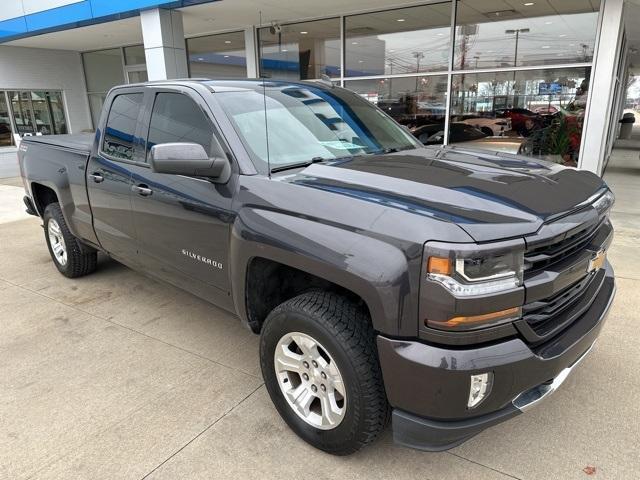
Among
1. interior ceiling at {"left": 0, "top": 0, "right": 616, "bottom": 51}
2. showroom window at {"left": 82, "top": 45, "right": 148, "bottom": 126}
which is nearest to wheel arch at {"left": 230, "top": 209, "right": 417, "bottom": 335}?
interior ceiling at {"left": 0, "top": 0, "right": 616, "bottom": 51}

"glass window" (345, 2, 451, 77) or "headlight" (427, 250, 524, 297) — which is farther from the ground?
"glass window" (345, 2, 451, 77)

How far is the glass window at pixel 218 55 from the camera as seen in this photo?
42.4 feet

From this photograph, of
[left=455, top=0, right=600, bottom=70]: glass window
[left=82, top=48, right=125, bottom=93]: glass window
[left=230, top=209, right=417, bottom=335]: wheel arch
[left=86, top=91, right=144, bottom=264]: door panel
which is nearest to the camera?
[left=230, top=209, right=417, bottom=335]: wheel arch

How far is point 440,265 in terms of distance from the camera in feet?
6.29

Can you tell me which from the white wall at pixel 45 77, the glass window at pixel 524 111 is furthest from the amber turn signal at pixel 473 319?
the white wall at pixel 45 77

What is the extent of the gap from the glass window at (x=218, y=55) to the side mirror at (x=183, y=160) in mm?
10644

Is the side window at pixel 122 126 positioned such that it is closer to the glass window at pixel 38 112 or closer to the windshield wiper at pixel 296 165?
the windshield wiper at pixel 296 165

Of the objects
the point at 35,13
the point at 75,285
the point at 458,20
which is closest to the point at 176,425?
the point at 75,285

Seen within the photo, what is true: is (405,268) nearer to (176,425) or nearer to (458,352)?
(458,352)

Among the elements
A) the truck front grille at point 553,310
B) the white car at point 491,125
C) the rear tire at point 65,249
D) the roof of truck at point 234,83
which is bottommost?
the rear tire at point 65,249

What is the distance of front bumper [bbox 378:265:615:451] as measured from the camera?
196 centimetres

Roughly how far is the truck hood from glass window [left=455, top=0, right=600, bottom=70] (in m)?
6.61

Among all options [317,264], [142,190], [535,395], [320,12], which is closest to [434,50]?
[320,12]

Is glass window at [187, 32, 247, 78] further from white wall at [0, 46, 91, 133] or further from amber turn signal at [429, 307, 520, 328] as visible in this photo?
amber turn signal at [429, 307, 520, 328]
